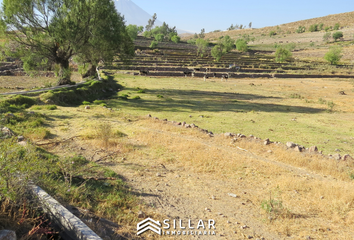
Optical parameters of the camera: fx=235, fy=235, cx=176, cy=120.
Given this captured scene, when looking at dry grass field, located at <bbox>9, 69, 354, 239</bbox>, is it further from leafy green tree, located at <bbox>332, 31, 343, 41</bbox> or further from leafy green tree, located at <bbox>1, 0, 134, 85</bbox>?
leafy green tree, located at <bbox>332, 31, 343, 41</bbox>

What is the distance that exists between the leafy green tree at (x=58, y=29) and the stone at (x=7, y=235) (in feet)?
77.3

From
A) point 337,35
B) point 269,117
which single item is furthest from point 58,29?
point 337,35

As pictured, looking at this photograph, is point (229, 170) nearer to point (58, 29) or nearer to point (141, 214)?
point (141, 214)

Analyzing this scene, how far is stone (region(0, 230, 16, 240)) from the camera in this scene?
3838mm

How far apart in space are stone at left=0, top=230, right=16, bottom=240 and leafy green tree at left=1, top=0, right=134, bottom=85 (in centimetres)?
2355

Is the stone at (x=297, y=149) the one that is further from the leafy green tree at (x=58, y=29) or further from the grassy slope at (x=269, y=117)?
the leafy green tree at (x=58, y=29)

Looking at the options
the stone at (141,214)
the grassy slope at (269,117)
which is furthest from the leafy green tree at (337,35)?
the stone at (141,214)

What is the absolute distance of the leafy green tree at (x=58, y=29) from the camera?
23.2 meters

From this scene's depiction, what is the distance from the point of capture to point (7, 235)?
→ 3.88 metres

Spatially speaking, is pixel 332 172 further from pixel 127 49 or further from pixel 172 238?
pixel 127 49

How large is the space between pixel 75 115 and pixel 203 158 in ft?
34.3

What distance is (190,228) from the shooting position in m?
5.99

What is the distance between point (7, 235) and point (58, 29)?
24050 millimetres

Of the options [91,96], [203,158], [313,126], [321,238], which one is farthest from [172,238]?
[91,96]
